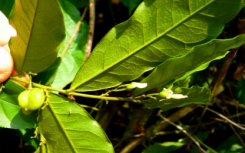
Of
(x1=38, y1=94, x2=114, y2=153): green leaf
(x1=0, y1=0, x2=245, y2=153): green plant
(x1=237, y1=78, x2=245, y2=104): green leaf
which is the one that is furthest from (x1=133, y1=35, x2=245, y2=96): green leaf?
(x1=237, y1=78, x2=245, y2=104): green leaf

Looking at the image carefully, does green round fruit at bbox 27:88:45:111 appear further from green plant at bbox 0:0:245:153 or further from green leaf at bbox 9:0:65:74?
green leaf at bbox 9:0:65:74

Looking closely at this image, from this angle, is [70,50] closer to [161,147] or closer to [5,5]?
[5,5]

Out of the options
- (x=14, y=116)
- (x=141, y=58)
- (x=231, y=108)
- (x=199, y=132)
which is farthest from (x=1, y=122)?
(x=231, y=108)

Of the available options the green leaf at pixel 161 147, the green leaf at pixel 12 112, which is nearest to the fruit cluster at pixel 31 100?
the green leaf at pixel 12 112

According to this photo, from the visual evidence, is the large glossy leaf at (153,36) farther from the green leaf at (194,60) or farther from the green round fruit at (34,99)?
the green round fruit at (34,99)

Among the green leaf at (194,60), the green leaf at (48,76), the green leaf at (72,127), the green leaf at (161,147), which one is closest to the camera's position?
the green leaf at (194,60)

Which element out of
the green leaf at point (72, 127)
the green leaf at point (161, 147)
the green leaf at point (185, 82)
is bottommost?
the green leaf at point (161, 147)

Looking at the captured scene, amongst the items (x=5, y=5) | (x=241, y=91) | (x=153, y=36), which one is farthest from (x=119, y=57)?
(x=241, y=91)
